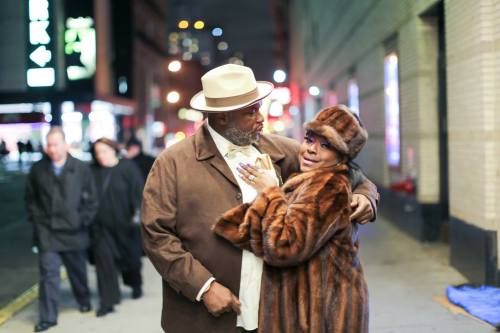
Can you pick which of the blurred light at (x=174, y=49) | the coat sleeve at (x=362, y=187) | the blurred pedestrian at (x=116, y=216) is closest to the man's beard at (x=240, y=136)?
the coat sleeve at (x=362, y=187)

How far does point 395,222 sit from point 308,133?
34.4ft

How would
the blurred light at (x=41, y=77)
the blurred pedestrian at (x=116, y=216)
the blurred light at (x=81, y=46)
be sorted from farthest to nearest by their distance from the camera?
1. the blurred light at (x=81, y=46)
2. the blurred light at (x=41, y=77)
3. the blurred pedestrian at (x=116, y=216)

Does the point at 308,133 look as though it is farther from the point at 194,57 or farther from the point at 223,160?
the point at 194,57

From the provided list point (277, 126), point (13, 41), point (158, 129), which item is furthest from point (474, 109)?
point (158, 129)

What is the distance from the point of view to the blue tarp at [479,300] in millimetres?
6379

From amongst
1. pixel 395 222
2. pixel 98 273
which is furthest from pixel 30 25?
pixel 98 273

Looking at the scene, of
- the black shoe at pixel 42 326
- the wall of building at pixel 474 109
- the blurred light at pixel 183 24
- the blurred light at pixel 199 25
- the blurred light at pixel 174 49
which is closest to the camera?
the black shoe at pixel 42 326

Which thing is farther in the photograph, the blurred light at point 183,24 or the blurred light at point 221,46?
the blurred light at point 221,46

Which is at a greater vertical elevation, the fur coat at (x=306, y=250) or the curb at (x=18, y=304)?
the fur coat at (x=306, y=250)

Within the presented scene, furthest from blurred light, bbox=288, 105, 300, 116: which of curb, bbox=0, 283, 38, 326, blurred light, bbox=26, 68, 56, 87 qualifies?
curb, bbox=0, 283, 38, 326

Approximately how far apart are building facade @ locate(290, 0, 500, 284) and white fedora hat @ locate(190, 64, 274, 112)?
5.01 m

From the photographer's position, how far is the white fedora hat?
10.8ft

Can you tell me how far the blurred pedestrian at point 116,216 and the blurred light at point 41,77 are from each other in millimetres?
9714

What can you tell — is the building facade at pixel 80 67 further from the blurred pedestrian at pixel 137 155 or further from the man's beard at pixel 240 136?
the man's beard at pixel 240 136
